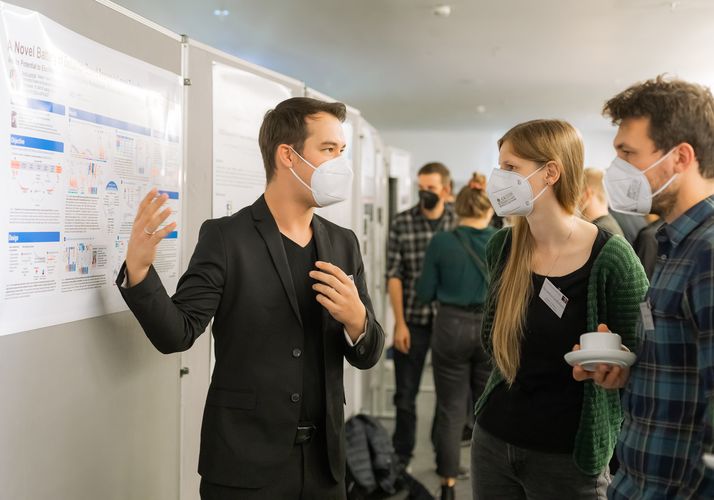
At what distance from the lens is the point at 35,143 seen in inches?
56.8

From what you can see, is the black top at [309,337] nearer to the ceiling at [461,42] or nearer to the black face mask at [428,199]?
the black face mask at [428,199]

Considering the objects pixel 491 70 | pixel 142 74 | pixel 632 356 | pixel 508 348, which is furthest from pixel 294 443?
pixel 491 70

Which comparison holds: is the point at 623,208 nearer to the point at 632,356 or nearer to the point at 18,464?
the point at 632,356

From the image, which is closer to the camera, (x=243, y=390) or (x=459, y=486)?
(x=243, y=390)

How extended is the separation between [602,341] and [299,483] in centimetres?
81

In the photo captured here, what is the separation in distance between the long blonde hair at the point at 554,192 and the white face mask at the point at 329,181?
50 cm

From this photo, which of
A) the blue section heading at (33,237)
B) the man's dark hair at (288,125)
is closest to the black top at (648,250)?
the man's dark hair at (288,125)

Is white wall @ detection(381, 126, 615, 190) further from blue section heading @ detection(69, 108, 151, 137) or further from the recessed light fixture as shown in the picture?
blue section heading @ detection(69, 108, 151, 137)

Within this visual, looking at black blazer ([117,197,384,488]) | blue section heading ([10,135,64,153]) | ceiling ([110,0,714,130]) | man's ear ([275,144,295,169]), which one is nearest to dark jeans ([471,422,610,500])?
black blazer ([117,197,384,488])

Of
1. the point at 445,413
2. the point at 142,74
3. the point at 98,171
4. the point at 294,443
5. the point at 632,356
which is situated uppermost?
the point at 142,74

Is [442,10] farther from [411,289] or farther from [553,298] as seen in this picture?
[553,298]

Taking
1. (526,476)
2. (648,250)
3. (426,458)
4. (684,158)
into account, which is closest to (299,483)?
(526,476)

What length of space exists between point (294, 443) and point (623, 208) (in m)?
0.98

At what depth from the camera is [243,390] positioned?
153 cm
